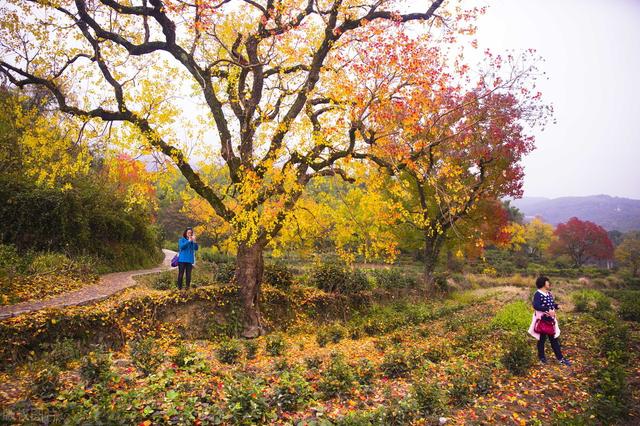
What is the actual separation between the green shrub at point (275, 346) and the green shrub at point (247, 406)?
12.5 feet

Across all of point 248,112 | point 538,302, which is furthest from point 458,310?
point 248,112

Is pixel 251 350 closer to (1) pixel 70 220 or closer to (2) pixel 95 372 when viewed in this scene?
(2) pixel 95 372

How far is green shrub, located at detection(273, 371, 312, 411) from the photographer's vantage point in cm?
527

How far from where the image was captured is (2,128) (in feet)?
44.7

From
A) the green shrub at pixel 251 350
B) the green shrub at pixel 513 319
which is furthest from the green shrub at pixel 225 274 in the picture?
the green shrub at pixel 513 319

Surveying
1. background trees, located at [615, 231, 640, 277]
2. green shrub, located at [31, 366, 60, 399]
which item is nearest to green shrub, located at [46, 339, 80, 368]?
green shrub, located at [31, 366, 60, 399]

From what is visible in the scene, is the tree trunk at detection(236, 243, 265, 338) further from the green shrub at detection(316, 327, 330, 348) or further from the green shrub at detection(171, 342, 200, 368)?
the green shrub at detection(171, 342, 200, 368)

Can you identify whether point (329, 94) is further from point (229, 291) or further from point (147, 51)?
point (229, 291)

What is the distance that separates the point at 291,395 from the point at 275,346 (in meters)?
3.69

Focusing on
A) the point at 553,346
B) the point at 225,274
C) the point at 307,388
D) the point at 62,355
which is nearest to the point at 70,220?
the point at 225,274

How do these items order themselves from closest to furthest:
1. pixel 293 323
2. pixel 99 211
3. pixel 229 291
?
pixel 229 291 < pixel 293 323 < pixel 99 211

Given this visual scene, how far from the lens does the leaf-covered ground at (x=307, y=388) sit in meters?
4.51

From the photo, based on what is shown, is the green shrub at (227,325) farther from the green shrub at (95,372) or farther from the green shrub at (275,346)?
the green shrub at (95,372)

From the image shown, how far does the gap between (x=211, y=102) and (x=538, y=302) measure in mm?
9836
